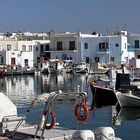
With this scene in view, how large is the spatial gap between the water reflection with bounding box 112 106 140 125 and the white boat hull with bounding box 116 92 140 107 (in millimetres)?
596

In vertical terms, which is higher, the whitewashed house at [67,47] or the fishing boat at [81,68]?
the whitewashed house at [67,47]

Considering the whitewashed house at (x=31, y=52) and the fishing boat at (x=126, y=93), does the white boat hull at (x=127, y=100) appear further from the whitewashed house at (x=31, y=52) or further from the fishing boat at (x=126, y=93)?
the whitewashed house at (x=31, y=52)

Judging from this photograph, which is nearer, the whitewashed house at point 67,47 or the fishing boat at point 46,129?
the fishing boat at point 46,129

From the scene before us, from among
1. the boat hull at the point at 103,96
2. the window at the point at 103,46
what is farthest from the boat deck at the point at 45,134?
the window at the point at 103,46

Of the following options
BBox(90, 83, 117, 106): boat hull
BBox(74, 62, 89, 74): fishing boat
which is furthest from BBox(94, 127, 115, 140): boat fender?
BBox(74, 62, 89, 74): fishing boat

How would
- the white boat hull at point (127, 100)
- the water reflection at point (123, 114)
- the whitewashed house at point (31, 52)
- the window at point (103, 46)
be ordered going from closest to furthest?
1. the water reflection at point (123, 114)
2. the white boat hull at point (127, 100)
3. the whitewashed house at point (31, 52)
4. the window at point (103, 46)

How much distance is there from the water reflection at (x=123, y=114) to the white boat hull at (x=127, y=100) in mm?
596

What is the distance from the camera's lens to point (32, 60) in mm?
86500

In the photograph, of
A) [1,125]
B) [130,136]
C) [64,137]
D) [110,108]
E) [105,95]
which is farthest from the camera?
[105,95]

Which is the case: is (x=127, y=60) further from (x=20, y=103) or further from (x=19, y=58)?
(x=20, y=103)

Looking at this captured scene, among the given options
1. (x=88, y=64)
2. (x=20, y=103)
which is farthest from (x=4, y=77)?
(x=20, y=103)

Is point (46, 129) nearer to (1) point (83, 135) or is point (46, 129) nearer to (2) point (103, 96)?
(1) point (83, 135)

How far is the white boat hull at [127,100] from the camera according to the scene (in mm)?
33875

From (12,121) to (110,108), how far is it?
18.2 metres
